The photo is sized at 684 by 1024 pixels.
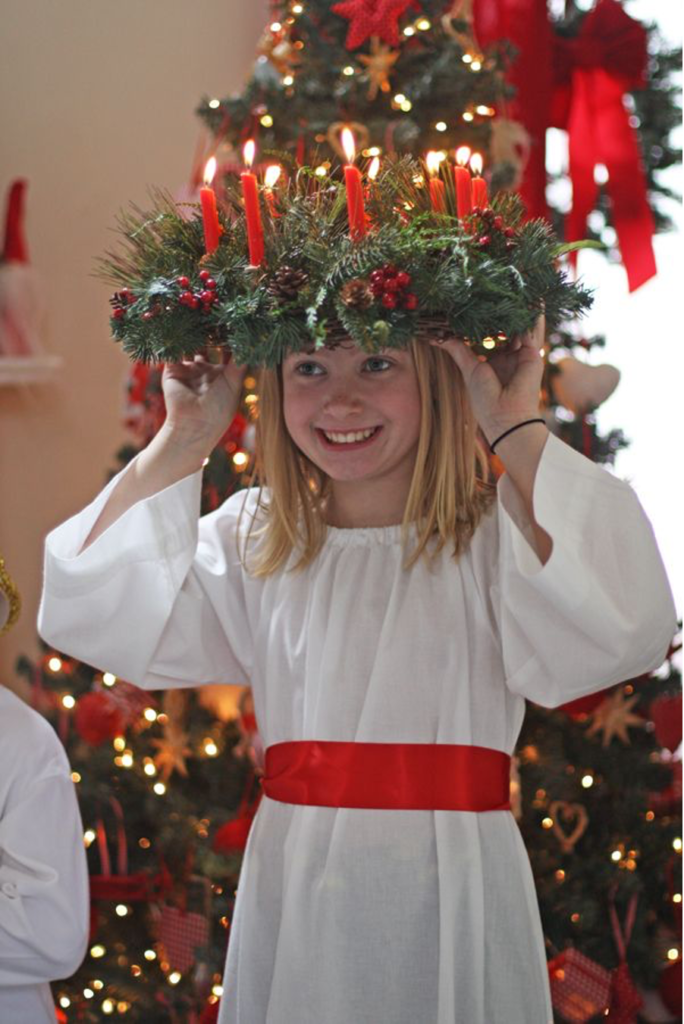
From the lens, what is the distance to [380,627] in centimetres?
162

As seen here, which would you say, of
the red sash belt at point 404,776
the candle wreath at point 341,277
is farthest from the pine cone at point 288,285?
the red sash belt at point 404,776

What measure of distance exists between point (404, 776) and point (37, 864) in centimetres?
47

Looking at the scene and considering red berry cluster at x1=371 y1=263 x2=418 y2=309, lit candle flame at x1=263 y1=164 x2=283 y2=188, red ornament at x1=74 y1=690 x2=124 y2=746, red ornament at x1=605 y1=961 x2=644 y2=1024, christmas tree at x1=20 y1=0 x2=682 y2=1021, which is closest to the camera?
red berry cluster at x1=371 y1=263 x2=418 y2=309

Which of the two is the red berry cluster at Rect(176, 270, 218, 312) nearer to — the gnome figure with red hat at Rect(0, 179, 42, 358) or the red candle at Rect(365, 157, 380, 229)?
the red candle at Rect(365, 157, 380, 229)

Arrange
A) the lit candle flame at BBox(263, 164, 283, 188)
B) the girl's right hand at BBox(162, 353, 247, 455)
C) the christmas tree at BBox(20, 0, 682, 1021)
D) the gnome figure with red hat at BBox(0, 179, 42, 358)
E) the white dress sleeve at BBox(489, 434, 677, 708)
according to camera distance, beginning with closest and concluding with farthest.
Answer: the white dress sleeve at BBox(489, 434, 677, 708)
the lit candle flame at BBox(263, 164, 283, 188)
the girl's right hand at BBox(162, 353, 247, 455)
the christmas tree at BBox(20, 0, 682, 1021)
the gnome figure with red hat at BBox(0, 179, 42, 358)

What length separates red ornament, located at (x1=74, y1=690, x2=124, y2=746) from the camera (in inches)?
95.1

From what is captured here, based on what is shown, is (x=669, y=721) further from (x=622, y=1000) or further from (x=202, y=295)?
(x=202, y=295)

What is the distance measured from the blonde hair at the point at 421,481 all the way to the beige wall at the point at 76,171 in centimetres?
175

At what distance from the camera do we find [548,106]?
2.58 meters

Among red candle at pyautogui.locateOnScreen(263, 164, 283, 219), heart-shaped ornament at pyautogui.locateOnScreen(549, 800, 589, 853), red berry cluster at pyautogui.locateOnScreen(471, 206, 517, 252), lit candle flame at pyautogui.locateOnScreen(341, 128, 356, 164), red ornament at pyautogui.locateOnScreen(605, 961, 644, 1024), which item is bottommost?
red ornament at pyautogui.locateOnScreen(605, 961, 644, 1024)

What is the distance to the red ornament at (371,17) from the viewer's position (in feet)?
7.25

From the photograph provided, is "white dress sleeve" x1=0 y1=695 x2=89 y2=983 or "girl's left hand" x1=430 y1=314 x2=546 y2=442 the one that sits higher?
"girl's left hand" x1=430 y1=314 x2=546 y2=442

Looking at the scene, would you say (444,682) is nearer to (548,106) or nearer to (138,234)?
(138,234)

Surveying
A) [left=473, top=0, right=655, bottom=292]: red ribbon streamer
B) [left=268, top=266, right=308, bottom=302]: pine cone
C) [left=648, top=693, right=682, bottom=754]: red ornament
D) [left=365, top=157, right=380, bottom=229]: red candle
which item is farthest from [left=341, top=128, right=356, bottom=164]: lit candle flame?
[left=648, top=693, right=682, bottom=754]: red ornament
